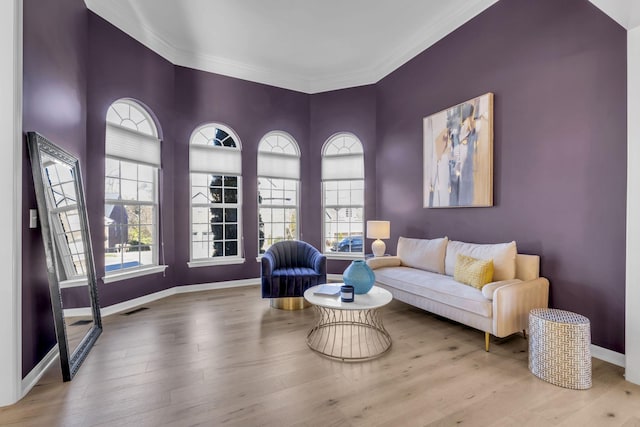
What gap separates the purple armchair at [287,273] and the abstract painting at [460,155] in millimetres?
1802

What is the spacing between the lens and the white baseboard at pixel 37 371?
2.05m

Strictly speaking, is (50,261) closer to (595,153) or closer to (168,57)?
(168,57)

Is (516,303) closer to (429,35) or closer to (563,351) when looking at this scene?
(563,351)

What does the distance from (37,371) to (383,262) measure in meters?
3.60

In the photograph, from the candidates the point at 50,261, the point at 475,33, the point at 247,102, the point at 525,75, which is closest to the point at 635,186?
the point at 525,75

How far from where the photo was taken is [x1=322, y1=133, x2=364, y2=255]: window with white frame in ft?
17.9

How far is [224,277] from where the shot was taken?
16.2 feet

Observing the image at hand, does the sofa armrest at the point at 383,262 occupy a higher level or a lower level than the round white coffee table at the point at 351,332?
higher

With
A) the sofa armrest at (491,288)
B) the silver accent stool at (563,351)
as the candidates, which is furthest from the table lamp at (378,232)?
the silver accent stool at (563,351)

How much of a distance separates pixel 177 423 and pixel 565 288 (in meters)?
3.31

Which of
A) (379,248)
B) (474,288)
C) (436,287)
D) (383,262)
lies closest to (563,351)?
(474,288)

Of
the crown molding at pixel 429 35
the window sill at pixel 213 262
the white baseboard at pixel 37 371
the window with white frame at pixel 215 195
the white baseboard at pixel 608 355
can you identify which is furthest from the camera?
the window with white frame at pixel 215 195

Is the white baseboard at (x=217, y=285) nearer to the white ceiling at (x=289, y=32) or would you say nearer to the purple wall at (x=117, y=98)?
the purple wall at (x=117, y=98)

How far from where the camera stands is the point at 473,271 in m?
2.99
